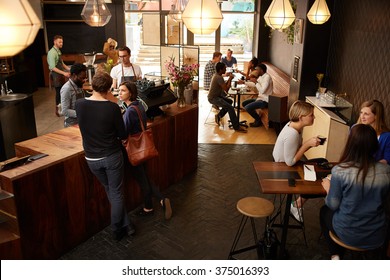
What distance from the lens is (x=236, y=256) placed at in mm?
3857

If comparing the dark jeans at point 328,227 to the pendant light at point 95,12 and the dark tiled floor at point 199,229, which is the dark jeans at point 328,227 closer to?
the dark tiled floor at point 199,229

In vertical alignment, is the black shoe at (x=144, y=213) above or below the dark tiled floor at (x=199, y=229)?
above

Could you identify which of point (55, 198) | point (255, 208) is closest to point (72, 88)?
point (55, 198)

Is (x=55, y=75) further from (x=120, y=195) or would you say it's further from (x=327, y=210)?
(x=327, y=210)

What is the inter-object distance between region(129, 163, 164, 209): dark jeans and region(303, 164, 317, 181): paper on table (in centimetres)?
167

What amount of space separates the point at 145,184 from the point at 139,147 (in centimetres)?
51

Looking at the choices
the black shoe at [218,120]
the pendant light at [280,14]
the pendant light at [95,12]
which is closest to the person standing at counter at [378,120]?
the pendant light at [280,14]

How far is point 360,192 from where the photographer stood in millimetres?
2775

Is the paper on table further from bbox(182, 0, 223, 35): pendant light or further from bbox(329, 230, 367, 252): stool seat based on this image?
bbox(182, 0, 223, 35): pendant light

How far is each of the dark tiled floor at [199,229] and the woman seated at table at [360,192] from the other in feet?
3.22

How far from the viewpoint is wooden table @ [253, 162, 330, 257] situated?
10.8 feet

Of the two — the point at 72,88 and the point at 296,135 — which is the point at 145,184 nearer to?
the point at 72,88

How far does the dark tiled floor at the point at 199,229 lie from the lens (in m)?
3.89

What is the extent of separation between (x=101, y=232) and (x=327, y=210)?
232 centimetres
